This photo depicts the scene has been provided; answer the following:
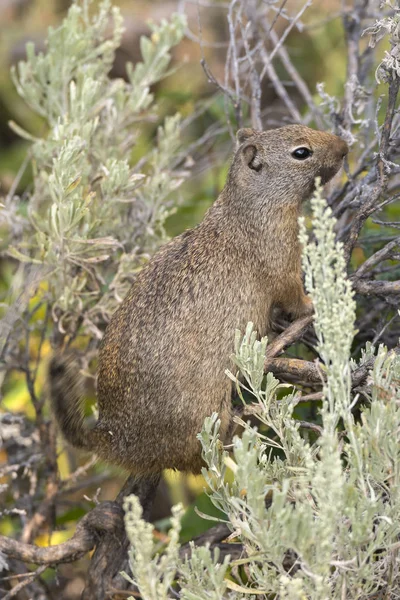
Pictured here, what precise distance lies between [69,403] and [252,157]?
1.15 m

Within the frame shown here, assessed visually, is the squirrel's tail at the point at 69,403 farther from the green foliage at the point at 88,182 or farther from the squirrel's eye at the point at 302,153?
the squirrel's eye at the point at 302,153

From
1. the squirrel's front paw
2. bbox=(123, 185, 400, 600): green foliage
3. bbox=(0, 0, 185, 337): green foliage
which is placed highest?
bbox=(0, 0, 185, 337): green foliage

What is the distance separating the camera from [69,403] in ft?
8.91

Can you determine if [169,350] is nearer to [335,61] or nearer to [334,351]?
[334,351]

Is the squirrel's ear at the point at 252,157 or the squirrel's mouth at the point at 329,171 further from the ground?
the squirrel's ear at the point at 252,157

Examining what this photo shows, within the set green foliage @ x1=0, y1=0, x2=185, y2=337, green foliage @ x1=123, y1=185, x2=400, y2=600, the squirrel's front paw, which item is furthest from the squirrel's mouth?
green foliage @ x1=123, y1=185, x2=400, y2=600

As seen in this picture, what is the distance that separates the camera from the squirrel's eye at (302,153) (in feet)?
9.41

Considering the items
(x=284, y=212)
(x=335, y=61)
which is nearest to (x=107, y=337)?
(x=284, y=212)

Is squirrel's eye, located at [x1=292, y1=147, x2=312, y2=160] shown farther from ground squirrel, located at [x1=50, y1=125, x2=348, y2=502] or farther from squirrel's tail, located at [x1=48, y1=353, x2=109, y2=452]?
squirrel's tail, located at [x1=48, y1=353, x2=109, y2=452]

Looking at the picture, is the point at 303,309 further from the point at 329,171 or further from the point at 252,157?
the point at 252,157

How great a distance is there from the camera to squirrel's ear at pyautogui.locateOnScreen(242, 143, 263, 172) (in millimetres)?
2955

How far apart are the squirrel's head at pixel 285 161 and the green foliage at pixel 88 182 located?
40 cm

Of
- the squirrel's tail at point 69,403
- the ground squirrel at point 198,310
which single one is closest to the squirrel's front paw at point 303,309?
the ground squirrel at point 198,310

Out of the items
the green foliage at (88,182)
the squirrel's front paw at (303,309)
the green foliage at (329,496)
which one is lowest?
the green foliage at (329,496)
